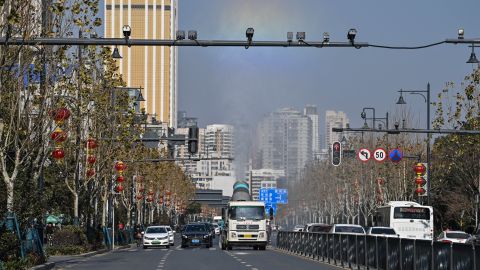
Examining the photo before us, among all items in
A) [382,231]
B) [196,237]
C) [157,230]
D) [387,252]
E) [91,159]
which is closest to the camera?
[387,252]

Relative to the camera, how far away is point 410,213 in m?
65.1

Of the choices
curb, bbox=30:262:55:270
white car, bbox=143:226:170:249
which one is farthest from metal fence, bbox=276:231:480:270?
white car, bbox=143:226:170:249

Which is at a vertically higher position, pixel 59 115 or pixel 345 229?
pixel 59 115

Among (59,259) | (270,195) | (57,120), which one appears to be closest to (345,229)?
(59,259)

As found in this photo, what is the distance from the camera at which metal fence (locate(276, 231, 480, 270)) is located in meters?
21.8

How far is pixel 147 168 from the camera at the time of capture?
99250mm

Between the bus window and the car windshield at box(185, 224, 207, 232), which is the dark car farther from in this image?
the bus window

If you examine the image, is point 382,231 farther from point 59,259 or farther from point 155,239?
point 155,239

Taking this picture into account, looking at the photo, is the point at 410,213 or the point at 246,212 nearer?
the point at 246,212

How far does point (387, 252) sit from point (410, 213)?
35.4 m

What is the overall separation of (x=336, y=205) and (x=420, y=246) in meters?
126

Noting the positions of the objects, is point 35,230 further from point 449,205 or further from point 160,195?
point 160,195

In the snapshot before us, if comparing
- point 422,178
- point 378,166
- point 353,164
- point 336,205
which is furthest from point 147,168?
point 336,205

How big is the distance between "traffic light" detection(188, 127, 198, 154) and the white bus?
1701cm
